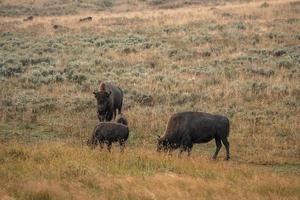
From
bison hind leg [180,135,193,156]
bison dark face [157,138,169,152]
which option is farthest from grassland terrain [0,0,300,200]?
bison dark face [157,138,169,152]

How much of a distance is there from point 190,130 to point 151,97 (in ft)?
27.7

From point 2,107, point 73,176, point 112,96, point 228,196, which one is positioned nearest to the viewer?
point 228,196

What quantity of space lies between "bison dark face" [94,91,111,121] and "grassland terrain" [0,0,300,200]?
1.02 meters

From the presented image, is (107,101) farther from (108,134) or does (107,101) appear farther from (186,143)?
(186,143)

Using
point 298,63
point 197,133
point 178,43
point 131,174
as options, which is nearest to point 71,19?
point 178,43

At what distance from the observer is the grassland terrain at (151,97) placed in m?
10.8

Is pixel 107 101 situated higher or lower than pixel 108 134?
higher

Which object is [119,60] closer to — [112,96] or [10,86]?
[10,86]

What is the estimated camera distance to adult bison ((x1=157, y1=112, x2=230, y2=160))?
1527 centimetres

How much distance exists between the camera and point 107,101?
18.7 m

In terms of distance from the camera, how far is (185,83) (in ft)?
85.0

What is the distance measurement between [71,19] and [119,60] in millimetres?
15879

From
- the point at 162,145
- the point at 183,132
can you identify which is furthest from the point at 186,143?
the point at 162,145

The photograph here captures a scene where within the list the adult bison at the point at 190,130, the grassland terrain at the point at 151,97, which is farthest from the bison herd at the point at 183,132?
the grassland terrain at the point at 151,97
